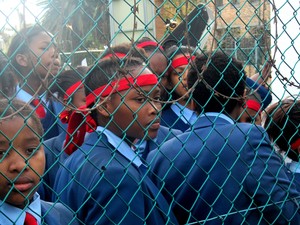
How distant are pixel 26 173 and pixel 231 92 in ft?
3.34

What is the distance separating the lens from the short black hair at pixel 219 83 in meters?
2.50

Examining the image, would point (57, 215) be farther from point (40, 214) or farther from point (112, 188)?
point (112, 188)

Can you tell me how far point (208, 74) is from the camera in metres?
2.54

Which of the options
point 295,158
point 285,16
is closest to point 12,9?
point 295,158

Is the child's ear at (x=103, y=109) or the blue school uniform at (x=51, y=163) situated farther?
the blue school uniform at (x=51, y=163)

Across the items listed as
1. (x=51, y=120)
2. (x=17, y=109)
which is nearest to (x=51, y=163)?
(x=51, y=120)

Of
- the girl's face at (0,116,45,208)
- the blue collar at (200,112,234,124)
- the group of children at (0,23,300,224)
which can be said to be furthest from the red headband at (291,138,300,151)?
the girl's face at (0,116,45,208)

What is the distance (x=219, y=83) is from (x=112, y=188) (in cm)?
75

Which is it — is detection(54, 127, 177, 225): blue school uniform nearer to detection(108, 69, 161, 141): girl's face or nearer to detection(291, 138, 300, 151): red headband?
detection(108, 69, 161, 141): girl's face

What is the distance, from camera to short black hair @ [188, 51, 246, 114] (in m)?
2.50

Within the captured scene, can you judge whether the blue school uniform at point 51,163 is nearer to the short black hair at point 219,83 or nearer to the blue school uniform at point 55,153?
the blue school uniform at point 55,153

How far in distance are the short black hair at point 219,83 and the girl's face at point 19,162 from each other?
79cm

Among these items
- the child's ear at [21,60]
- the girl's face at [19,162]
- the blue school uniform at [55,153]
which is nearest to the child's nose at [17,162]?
the girl's face at [19,162]

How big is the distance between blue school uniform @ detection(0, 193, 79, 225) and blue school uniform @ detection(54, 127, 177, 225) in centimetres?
6
